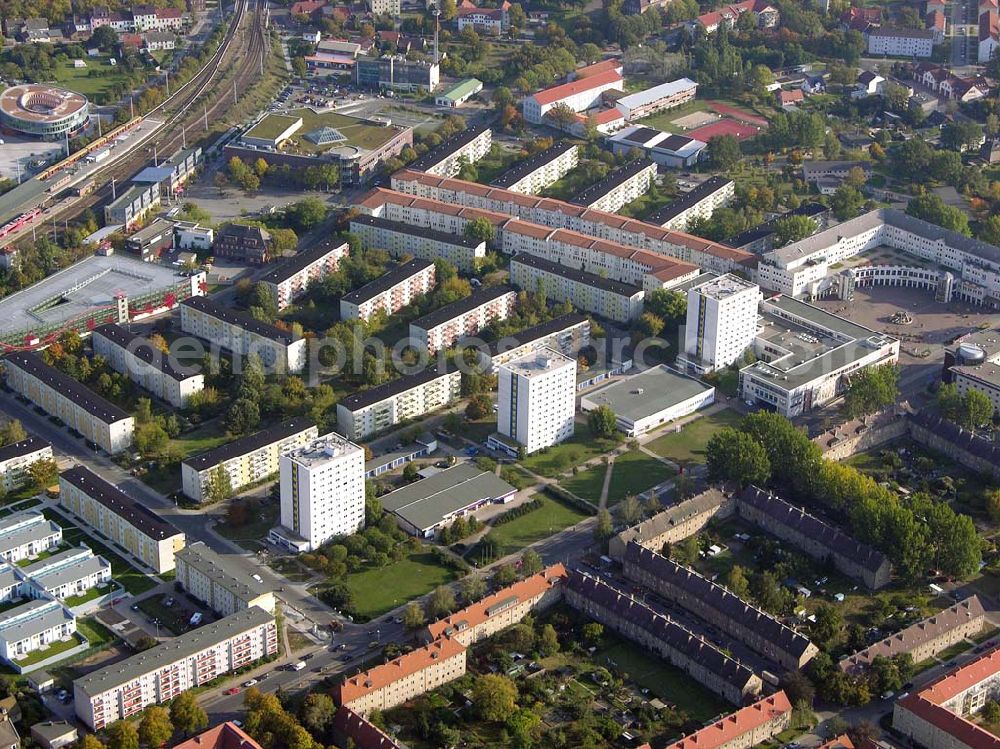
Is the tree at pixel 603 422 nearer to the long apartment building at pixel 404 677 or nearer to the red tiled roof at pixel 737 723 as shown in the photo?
the long apartment building at pixel 404 677

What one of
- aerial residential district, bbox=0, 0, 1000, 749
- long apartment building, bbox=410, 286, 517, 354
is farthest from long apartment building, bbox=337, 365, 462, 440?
long apartment building, bbox=410, 286, 517, 354

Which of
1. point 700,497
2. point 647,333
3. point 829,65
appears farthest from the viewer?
point 829,65

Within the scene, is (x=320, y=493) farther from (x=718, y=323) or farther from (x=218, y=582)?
(x=718, y=323)

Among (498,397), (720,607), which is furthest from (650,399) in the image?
(720,607)

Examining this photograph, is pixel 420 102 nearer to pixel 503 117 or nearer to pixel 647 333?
pixel 503 117

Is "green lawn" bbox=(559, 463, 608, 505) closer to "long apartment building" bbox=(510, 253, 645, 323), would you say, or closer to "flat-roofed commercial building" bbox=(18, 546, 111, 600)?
"long apartment building" bbox=(510, 253, 645, 323)

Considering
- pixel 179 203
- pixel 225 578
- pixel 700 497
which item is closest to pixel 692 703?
pixel 700 497

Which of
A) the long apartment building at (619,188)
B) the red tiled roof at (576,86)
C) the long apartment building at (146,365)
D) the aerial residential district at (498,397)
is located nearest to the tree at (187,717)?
the aerial residential district at (498,397)
